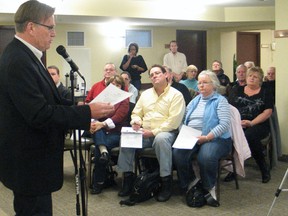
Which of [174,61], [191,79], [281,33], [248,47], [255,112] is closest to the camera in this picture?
[255,112]

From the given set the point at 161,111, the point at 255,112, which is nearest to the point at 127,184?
the point at 161,111

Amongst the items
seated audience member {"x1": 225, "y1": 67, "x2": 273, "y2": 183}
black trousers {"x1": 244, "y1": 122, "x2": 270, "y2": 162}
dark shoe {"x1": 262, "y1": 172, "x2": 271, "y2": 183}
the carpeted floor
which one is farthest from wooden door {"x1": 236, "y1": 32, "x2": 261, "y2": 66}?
the carpeted floor

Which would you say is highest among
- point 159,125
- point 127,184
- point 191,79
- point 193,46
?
point 193,46

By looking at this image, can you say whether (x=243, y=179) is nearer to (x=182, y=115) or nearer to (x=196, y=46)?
(x=182, y=115)

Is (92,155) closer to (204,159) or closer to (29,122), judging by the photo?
(204,159)

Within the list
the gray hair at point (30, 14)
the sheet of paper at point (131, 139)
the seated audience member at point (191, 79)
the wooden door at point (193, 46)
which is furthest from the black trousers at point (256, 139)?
the wooden door at point (193, 46)

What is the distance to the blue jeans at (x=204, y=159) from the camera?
3.43 meters

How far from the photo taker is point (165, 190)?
359 cm

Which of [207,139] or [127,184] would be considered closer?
[207,139]

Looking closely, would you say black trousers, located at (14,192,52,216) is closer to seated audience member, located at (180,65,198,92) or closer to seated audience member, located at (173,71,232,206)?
seated audience member, located at (173,71,232,206)

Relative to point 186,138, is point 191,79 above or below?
above

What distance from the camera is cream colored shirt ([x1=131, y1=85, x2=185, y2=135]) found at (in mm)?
3693

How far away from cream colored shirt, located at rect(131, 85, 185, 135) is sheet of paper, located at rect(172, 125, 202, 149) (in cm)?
18

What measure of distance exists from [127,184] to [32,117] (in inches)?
88.3
